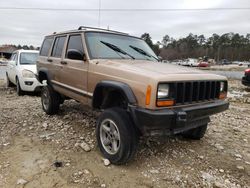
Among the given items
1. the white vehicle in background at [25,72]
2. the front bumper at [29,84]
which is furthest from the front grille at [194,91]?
the front bumper at [29,84]

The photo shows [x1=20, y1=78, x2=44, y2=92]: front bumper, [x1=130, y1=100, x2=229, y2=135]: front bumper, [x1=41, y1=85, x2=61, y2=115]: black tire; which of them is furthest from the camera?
[x1=20, y1=78, x2=44, y2=92]: front bumper

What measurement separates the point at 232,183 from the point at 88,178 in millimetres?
1942

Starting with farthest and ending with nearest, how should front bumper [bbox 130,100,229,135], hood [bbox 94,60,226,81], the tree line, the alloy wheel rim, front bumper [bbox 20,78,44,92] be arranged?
the tree line < front bumper [bbox 20,78,44,92] < the alloy wheel rim < hood [bbox 94,60,226,81] < front bumper [bbox 130,100,229,135]

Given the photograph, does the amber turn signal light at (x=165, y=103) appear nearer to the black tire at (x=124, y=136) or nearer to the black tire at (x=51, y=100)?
the black tire at (x=124, y=136)

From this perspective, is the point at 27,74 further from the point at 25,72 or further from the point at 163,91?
the point at 163,91

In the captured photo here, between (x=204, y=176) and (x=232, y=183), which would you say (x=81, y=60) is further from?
(x=232, y=183)

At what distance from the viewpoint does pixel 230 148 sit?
4.54m

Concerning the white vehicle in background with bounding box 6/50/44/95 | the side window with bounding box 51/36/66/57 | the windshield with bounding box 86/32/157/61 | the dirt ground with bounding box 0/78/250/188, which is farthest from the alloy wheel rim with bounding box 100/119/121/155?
the white vehicle in background with bounding box 6/50/44/95

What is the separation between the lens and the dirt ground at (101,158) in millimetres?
3336

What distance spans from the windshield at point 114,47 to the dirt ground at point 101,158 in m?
1.57

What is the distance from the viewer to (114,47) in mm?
4523

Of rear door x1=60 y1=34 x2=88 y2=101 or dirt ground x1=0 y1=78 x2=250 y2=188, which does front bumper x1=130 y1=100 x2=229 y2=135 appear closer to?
dirt ground x1=0 y1=78 x2=250 y2=188

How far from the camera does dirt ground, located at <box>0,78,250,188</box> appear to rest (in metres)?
3.34

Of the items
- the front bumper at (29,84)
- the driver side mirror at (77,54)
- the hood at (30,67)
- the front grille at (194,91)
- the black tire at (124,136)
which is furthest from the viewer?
the hood at (30,67)
